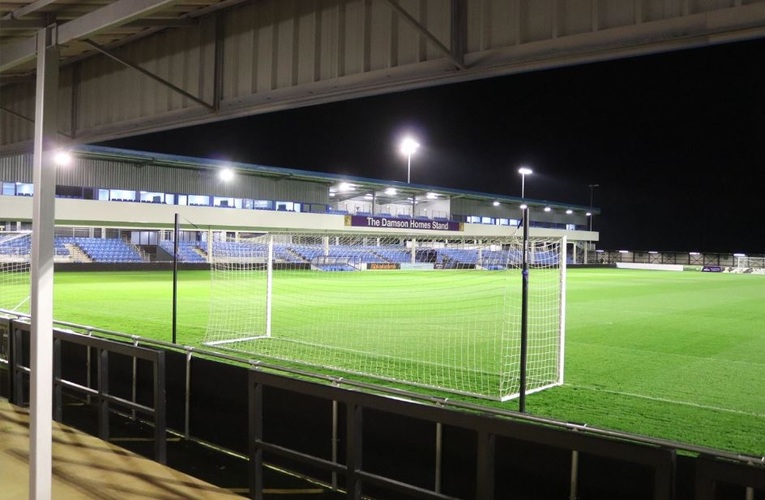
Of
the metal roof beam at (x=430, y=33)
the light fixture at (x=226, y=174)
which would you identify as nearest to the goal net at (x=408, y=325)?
the metal roof beam at (x=430, y=33)

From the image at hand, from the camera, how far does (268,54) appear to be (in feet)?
20.6

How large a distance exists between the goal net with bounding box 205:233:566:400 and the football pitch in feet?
2.16

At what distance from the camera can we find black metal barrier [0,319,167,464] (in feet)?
18.1

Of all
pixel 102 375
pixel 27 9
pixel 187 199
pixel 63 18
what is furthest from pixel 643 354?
pixel 187 199

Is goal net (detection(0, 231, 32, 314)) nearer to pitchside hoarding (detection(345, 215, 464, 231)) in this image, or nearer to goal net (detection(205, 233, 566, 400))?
goal net (detection(205, 233, 566, 400))

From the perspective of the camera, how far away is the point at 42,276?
3326mm

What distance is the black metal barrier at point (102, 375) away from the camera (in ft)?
18.1

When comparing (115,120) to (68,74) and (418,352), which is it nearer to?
(68,74)

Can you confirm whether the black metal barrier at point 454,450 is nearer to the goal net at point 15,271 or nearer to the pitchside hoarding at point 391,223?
the goal net at point 15,271

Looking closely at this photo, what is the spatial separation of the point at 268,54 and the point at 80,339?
3.40m

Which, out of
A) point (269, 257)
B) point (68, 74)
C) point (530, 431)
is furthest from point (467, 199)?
point (530, 431)

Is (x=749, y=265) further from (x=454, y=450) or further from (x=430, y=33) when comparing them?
(x=454, y=450)

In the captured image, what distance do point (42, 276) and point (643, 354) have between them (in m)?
11.1

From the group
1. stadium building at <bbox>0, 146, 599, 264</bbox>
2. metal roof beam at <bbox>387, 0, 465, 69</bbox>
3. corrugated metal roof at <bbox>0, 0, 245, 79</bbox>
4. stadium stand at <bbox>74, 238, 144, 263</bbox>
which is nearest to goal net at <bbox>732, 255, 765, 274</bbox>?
stadium building at <bbox>0, 146, 599, 264</bbox>
